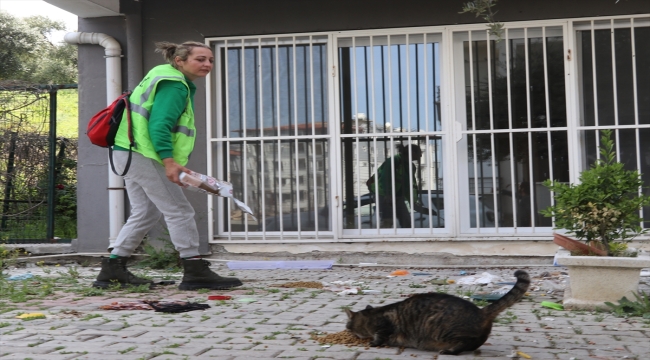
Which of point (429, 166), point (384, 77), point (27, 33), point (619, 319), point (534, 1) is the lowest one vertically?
point (619, 319)

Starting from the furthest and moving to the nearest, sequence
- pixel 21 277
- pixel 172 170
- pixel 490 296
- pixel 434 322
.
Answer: pixel 21 277 → pixel 172 170 → pixel 490 296 → pixel 434 322

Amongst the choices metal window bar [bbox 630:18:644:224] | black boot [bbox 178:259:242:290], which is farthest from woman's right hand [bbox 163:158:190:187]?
metal window bar [bbox 630:18:644:224]

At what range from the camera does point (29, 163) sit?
9.03 metres

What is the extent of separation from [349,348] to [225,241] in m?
4.76

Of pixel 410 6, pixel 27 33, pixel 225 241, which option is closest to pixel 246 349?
pixel 225 241

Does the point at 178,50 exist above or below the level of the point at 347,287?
above

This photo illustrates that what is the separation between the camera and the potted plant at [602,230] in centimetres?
514

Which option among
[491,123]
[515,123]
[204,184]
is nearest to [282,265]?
[204,184]

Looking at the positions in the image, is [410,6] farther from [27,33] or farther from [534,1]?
[27,33]

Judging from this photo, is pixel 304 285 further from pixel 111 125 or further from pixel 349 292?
pixel 111 125

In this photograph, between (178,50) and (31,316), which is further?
(178,50)

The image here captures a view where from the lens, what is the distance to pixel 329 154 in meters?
8.45

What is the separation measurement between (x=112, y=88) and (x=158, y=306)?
13.5ft

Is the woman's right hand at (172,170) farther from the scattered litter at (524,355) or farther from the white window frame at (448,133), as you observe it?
the scattered litter at (524,355)
